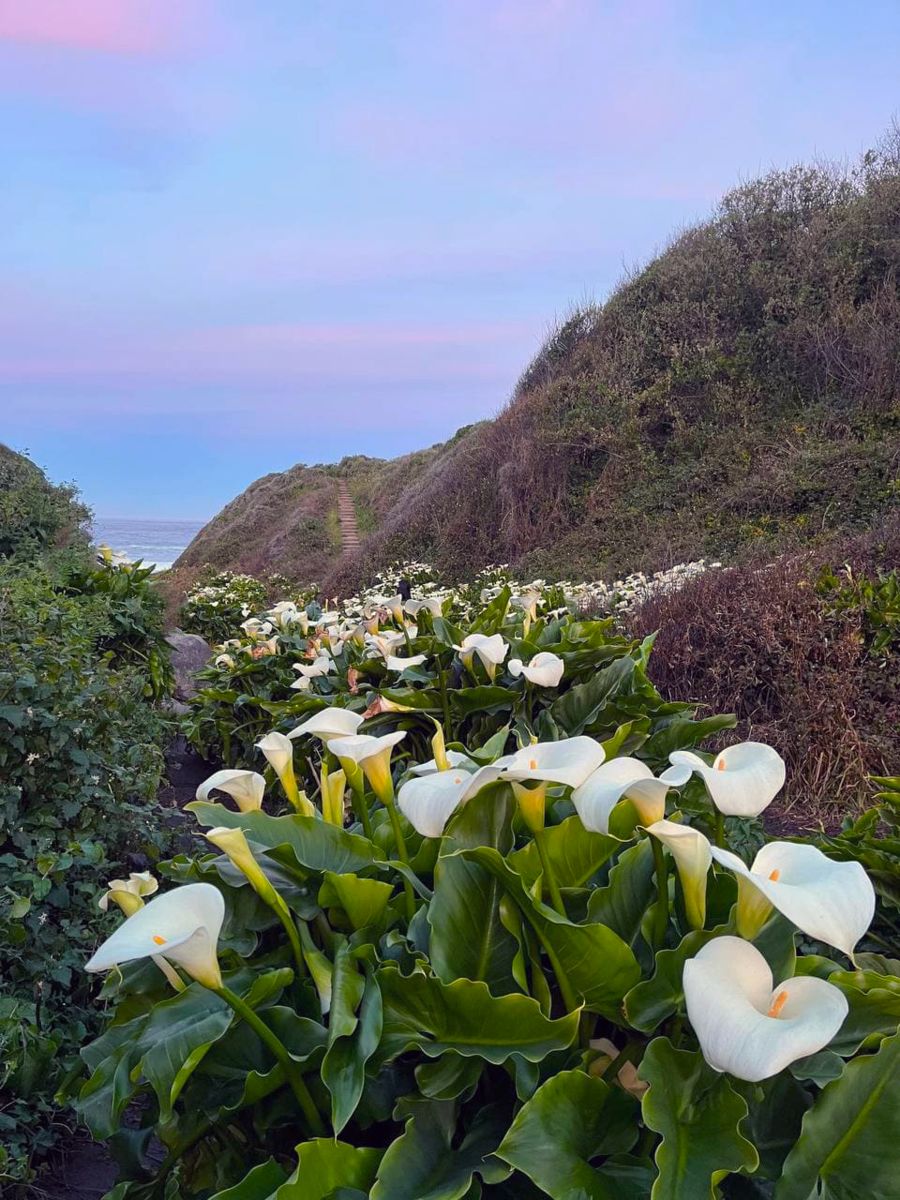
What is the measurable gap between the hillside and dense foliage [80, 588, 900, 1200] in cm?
947

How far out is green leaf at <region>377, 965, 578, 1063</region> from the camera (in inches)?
45.5

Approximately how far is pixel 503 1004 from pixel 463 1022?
9 cm

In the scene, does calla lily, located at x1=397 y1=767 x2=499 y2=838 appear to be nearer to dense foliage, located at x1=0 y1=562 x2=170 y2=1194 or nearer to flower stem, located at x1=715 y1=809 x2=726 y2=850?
flower stem, located at x1=715 y1=809 x2=726 y2=850

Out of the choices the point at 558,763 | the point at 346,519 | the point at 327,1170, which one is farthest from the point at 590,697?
the point at 346,519

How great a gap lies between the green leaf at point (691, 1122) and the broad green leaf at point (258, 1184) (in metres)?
0.51

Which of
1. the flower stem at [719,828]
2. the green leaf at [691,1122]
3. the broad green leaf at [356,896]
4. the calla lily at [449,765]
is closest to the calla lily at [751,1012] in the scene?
the green leaf at [691,1122]

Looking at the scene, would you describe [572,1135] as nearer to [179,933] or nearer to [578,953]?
[578,953]

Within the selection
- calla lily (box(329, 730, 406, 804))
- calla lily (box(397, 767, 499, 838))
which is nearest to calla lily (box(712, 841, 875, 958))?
calla lily (box(397, 767, 499, 838))

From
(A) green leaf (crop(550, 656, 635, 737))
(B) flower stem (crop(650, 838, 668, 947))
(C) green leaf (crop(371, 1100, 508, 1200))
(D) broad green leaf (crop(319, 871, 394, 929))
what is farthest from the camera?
(A) green leaf (crop(550, 656, 635, 737))

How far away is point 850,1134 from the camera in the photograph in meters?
1.03

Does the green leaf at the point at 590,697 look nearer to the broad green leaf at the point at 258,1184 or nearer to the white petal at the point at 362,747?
the white petal at the point at 362,747

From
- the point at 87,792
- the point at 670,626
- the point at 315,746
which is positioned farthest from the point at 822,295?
the point at 87,792

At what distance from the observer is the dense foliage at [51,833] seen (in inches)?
82.7

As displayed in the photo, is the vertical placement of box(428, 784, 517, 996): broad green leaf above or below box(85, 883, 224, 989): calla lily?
below
